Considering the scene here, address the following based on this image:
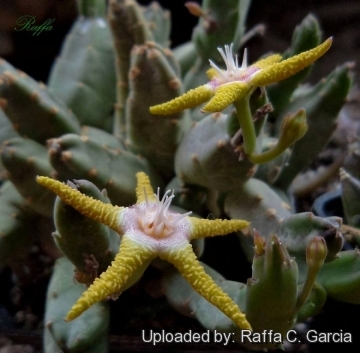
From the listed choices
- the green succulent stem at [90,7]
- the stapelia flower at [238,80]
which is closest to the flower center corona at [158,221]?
the stapelia flower at [238,80]

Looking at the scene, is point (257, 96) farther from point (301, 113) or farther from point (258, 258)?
point (258, 258)

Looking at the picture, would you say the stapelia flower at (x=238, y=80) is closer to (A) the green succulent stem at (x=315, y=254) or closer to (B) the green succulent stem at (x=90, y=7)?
(A) the green succulent stem at (x=315, y=254)

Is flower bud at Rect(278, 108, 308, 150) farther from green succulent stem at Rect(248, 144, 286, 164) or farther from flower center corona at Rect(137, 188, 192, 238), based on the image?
flower center corona at Rect(137, 188, 192, 238)

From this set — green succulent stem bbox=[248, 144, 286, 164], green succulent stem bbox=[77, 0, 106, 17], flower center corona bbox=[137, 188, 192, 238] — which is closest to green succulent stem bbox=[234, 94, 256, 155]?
green succulent stem bbox=[248, 144, 286, 164]

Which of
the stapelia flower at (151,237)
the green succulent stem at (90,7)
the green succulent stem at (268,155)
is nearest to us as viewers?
the stapelia flower at (151,237)

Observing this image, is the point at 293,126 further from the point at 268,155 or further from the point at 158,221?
the point at 158,221
